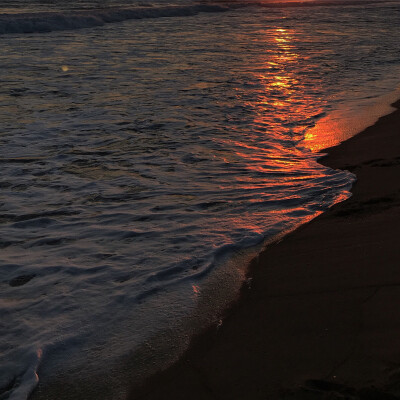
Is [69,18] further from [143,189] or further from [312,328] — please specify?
[312,328]

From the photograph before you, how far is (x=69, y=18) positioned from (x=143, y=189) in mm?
22733

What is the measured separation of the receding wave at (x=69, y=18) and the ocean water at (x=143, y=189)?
32.3ft

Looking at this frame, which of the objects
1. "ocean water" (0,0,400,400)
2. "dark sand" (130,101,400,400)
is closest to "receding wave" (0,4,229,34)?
"ocean water" (0,0,400,400)

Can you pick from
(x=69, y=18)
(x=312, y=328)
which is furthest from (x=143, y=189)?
(x=69, y=18)

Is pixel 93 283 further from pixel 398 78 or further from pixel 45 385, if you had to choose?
pixel 398 78

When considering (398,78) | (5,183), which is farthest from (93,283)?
(398,78)

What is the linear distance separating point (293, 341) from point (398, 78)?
1026 cm

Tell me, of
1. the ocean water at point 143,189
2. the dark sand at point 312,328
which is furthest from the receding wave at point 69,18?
the dark sand at point 312,328

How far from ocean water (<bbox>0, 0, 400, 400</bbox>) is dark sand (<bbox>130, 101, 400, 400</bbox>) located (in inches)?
7.3

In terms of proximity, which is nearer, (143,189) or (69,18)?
(143,189)

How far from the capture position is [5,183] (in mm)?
5590

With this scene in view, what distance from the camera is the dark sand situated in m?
2.52

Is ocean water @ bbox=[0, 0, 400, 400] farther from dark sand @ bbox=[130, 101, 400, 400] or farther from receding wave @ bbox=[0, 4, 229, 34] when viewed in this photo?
receding wave @ bbox=[0, 4, 229, 34]

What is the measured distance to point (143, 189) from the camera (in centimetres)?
544
